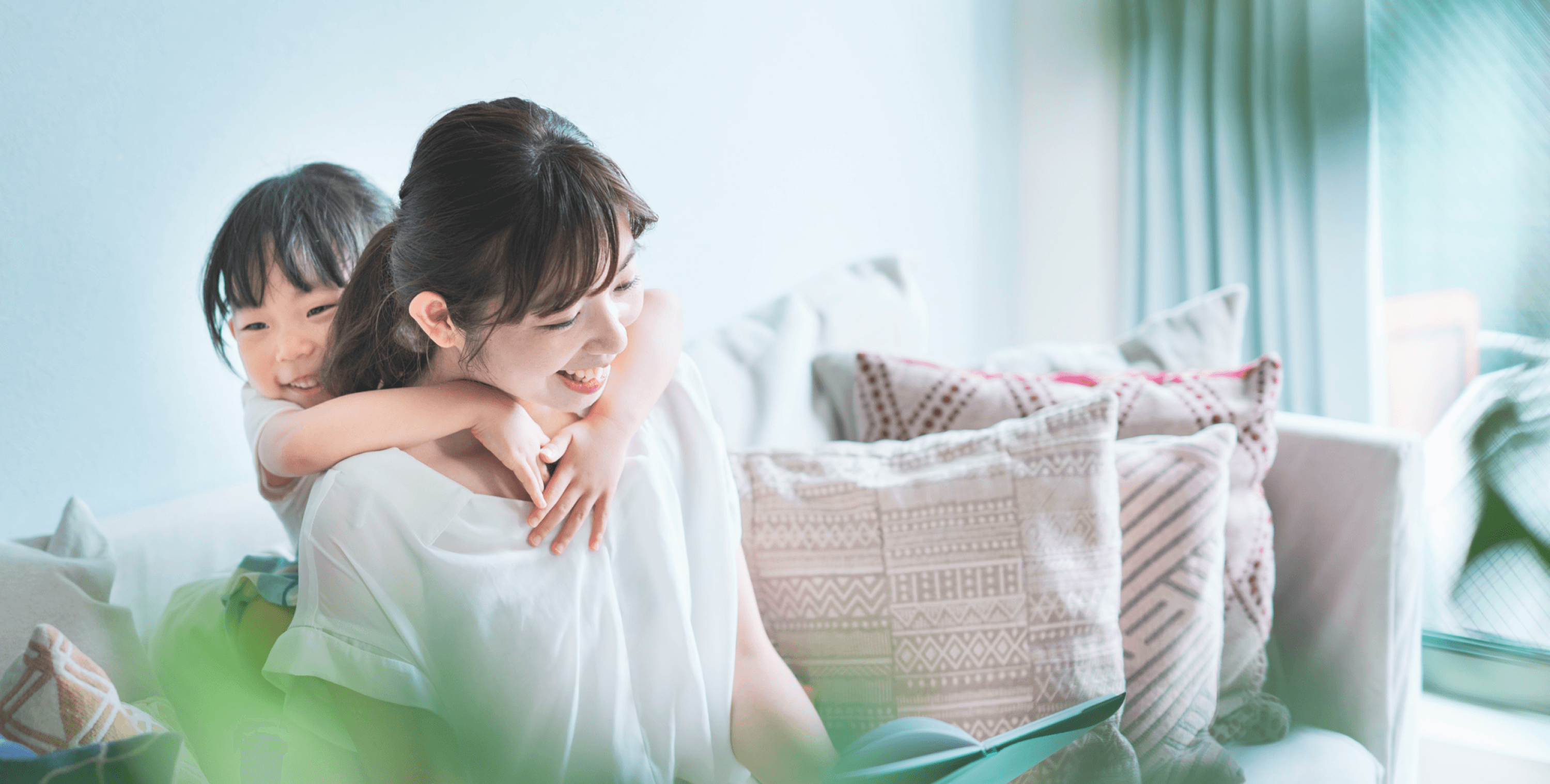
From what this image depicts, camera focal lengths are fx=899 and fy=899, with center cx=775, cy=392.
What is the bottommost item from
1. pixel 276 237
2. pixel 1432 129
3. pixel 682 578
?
pixel 682 578

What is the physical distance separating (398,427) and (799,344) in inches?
27.3

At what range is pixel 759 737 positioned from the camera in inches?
29.9

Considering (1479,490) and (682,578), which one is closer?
(1479,490)

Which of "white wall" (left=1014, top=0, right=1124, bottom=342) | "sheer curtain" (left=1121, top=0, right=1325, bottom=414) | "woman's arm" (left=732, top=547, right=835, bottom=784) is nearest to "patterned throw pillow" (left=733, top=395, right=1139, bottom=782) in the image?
"woman's arm" (left=732, top=547, right=835, bottom=784)

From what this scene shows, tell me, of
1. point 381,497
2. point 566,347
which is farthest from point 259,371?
point 566,347

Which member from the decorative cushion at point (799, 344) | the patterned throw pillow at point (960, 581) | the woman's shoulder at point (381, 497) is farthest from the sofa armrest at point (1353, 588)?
the woman's shoulder at point (381, 497)

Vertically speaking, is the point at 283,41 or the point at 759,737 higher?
the point at 283,41

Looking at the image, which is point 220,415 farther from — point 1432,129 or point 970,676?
point 1432,129

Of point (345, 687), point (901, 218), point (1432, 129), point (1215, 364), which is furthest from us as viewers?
point (901, 218)

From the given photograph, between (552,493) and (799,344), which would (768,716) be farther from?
(799,344)

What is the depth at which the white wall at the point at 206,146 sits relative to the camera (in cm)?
61

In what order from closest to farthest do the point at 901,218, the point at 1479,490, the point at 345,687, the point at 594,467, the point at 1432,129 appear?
1. the point at 1479,490
2. the point at 345,687
3. the point at 594,467
4. the point at 1432,129
5. the point at 901,218

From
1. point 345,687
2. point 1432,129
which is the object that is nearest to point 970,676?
point 345,687

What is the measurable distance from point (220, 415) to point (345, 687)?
0.28 meters
